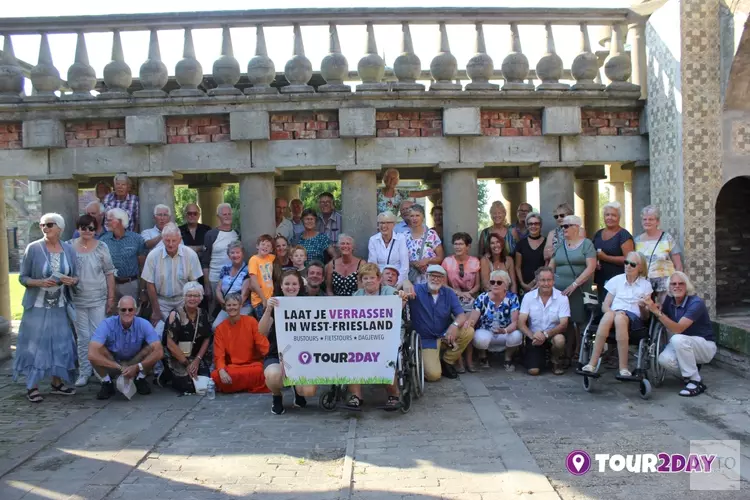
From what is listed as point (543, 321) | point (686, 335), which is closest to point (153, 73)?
point (543, 321)

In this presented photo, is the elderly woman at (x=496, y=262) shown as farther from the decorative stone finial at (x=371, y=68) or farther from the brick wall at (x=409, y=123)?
the decorative stone finial at (x=371, y=68)

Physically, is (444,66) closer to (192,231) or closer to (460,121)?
(460,121)

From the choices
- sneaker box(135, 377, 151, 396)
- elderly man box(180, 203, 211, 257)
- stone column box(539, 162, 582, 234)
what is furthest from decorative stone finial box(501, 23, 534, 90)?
sneaker box(135, 377, 151, 396)

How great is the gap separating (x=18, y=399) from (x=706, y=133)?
872cm

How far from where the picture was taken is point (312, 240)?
29.5ft

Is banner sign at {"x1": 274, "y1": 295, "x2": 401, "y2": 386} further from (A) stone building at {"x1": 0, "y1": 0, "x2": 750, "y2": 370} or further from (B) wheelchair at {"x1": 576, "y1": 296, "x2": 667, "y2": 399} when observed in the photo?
(A) stone building at {"x1": 0, "y1": 0, "x2": 750, "y2": 370}

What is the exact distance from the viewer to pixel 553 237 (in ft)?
28.8

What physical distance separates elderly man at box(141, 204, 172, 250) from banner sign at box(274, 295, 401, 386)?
8.61ft

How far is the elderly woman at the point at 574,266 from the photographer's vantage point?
823cm

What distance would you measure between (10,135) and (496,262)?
6699 millimetres

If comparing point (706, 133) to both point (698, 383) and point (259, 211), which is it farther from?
point (259, 211)

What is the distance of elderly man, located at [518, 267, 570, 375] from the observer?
7.97m

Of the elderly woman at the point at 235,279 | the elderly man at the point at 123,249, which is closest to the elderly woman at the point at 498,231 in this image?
the elderly woman at the point at 235,279

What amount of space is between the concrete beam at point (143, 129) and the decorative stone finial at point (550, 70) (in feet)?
16.5
